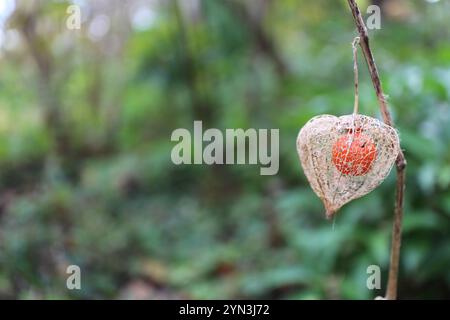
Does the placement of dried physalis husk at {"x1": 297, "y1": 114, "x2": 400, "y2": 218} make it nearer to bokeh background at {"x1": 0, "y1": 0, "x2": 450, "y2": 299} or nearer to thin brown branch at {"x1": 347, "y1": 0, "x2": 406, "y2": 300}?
thin brown branch at {"x1": 347, "y1": 0, "x2": 406, "y2": 300}

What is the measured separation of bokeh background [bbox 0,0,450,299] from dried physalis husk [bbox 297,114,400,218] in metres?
0.99

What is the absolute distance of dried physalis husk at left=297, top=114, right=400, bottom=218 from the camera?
3.67 feet

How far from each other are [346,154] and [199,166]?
11.6 ft

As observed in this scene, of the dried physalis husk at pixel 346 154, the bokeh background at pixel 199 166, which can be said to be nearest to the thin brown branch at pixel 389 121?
the dried physalis husk at pixel 346 154

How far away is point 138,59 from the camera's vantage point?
15.9 ft

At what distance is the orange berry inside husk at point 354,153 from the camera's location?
111 centimetres

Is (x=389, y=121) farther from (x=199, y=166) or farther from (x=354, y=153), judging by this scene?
(x=199, y=166)

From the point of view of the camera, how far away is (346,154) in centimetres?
112

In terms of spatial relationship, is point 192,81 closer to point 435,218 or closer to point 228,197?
point 228,197

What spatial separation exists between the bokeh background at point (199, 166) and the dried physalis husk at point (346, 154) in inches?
38.8

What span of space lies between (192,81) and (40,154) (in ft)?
5.12

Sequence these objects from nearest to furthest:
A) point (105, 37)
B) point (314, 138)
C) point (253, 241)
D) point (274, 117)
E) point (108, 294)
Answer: point (314, 138)
point (108, 294)
point (253, 241)
point (274, 117)
point (105, 37)

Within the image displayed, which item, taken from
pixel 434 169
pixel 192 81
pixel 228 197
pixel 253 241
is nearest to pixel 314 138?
pixel 434 169

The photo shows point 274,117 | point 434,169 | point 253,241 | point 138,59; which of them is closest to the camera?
point 434,169
